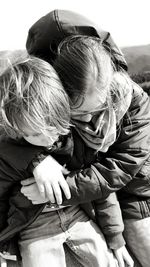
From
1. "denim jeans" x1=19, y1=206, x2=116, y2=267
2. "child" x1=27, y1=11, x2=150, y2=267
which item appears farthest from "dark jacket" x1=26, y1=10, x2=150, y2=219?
"denim jeans" x1=19, y1=206, x2=116, y2=267

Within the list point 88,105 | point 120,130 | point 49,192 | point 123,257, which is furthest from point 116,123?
point 123,257

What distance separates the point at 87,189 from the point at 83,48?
34 cm

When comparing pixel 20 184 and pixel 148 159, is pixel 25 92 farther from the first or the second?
pixel 148 159

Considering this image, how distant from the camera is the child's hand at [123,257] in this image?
4.06 ft

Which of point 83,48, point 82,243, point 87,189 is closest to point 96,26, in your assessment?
point 83,48

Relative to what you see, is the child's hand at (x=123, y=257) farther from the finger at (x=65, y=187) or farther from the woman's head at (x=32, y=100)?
the woman's head at (x=32, y=100)

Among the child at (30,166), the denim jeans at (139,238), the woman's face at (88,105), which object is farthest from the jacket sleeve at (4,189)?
the denim jeans at (139,238)

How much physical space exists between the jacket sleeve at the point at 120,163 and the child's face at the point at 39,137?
0.45ft

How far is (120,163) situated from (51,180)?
178 mm

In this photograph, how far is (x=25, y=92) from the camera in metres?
1.01

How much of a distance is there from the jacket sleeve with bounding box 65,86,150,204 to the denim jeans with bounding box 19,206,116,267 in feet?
0.28

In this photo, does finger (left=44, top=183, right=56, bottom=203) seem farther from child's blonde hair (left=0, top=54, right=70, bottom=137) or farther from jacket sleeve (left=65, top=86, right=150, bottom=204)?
child's blonde hair (left=0, top=54, right=70, bottom=137)

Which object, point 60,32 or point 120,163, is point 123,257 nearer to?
point 120,163

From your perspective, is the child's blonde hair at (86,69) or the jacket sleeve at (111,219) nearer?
the child's blonde hair at (86,69)
